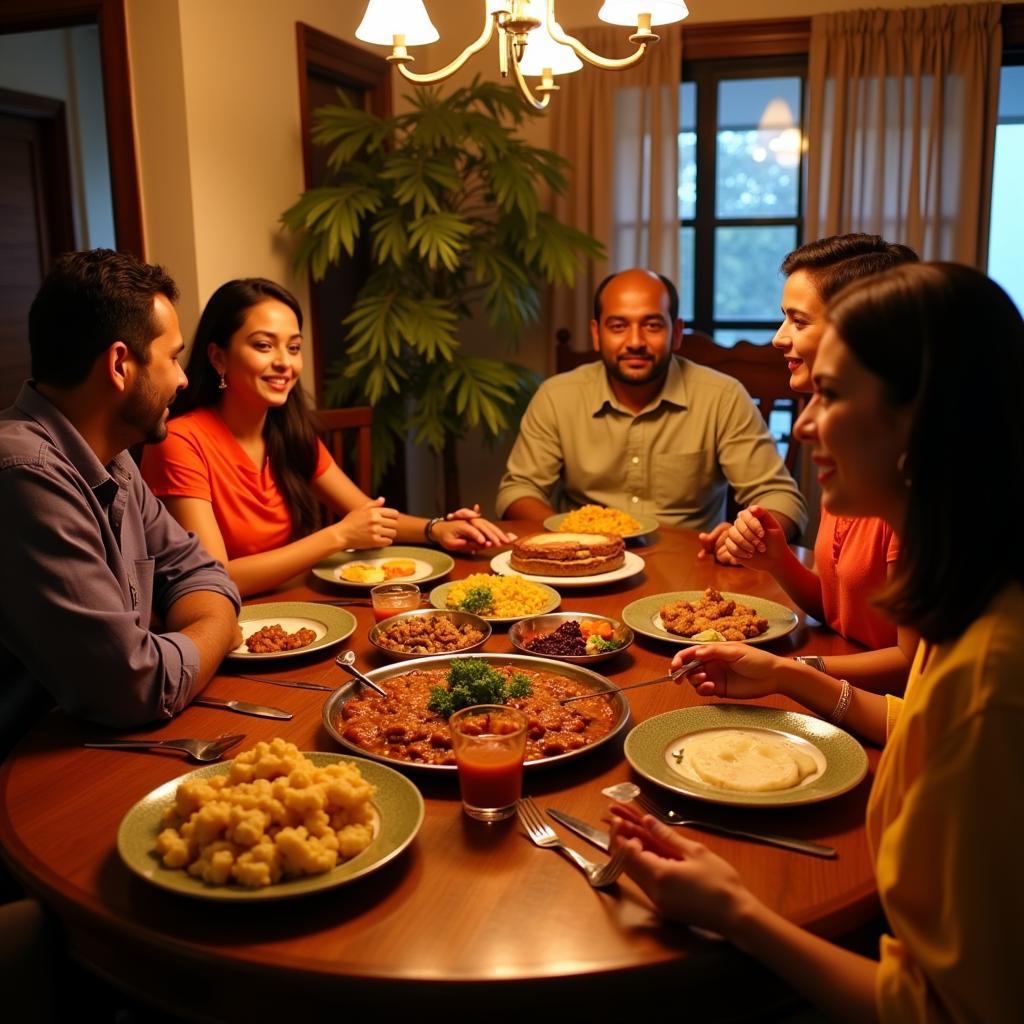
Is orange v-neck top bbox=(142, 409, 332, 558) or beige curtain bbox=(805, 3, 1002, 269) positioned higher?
beige curtain bbox=(805, 3, 1002, 269)

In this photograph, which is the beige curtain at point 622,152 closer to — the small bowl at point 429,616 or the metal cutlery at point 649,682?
the small bowl at point 429,616

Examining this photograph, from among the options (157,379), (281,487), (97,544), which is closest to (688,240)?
(281,487)

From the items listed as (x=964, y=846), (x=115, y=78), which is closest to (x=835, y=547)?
(x=964, y=846)

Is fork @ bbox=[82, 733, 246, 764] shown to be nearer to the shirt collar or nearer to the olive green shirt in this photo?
the olive green shirt

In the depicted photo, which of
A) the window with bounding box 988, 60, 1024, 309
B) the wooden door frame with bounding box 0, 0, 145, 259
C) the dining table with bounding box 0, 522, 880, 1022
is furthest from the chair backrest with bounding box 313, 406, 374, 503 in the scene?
the window with bounding box 988, 60, 1024, 309

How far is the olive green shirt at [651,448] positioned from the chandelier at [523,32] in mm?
1201

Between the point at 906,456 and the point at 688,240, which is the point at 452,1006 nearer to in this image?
the point at 906,456

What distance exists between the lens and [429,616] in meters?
1.94

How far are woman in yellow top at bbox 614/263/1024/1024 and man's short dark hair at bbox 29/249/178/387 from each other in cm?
122

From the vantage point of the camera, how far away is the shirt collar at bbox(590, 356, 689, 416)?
3.37 metres

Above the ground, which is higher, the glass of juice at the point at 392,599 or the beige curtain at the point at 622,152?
the beige curtain at the point at 622,152

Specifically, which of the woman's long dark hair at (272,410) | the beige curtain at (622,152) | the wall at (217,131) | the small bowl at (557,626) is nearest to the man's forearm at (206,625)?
the small bowl at (557,626)

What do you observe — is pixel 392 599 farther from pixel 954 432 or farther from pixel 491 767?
pixel 954 432

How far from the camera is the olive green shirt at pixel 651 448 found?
3.29 metres
